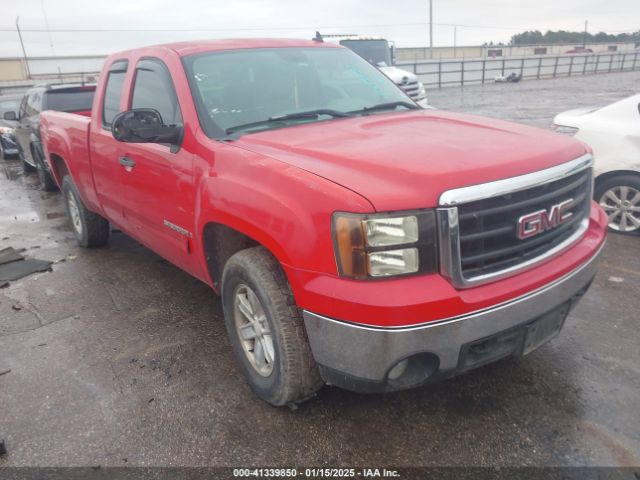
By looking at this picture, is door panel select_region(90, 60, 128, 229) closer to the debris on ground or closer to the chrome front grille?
the debris on ground

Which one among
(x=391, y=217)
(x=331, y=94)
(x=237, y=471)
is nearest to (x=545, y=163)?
(x=391, y=217)

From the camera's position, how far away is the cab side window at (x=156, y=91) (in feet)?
11.0

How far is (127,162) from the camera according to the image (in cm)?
375

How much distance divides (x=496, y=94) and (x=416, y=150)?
22.1 metres

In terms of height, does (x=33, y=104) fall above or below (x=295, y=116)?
below

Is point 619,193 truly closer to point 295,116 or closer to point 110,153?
point 295,116

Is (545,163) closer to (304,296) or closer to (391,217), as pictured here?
(391,217)

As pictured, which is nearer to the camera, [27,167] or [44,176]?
[44,176]

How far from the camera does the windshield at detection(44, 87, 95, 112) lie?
27.2 feet

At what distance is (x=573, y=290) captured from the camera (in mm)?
2576

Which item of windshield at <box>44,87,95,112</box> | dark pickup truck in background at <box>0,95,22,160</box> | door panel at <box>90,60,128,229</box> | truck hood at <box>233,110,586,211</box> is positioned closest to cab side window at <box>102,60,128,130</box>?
door panel at <box>90,60,128,229</box>

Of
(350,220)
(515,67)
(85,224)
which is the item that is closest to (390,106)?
(350,220)

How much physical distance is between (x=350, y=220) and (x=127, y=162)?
A: 227 centimetres

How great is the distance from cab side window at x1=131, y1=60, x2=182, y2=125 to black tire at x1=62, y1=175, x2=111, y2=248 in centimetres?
196
